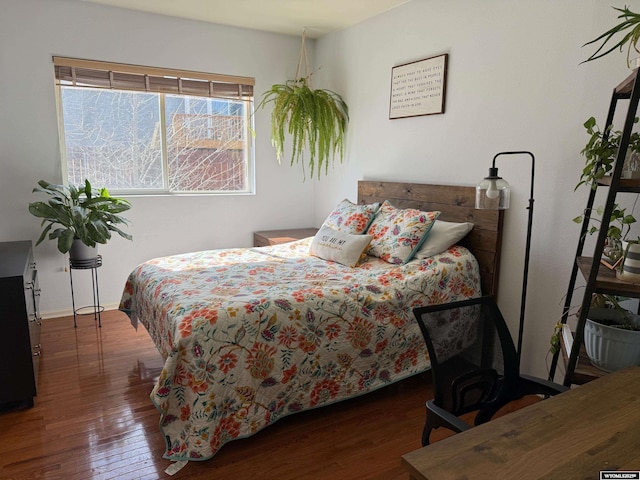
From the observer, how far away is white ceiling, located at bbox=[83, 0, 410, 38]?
3.33m

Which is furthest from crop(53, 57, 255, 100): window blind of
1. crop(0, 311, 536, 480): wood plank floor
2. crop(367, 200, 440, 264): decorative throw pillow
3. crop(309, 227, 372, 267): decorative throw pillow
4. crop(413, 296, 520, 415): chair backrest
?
crop(413, 296, 520, 415): chair backrest

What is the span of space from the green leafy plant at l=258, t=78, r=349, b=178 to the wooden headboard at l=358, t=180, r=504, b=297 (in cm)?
87

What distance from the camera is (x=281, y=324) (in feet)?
6.82

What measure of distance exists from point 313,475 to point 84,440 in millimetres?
1112

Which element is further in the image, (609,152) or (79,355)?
(79,355)

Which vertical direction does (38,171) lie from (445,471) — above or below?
above

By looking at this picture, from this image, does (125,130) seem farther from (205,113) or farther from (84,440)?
(84,440)

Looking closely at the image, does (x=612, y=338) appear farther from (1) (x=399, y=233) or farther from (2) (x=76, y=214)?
(2) (x=76, y=214)

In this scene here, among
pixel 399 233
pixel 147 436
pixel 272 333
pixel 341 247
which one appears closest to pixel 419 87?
pixel 399 233

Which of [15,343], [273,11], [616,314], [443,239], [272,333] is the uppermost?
[273,11]

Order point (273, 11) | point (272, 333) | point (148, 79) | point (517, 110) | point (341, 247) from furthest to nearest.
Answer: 1. point (148, 79)
2. point (273, 11)
3. point (341, 247)
4. point (517, 110)
5. point (272, 333)

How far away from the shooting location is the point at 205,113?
4086mm

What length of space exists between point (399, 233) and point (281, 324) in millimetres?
1150

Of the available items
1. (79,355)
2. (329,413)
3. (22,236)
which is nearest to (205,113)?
(22,236)
